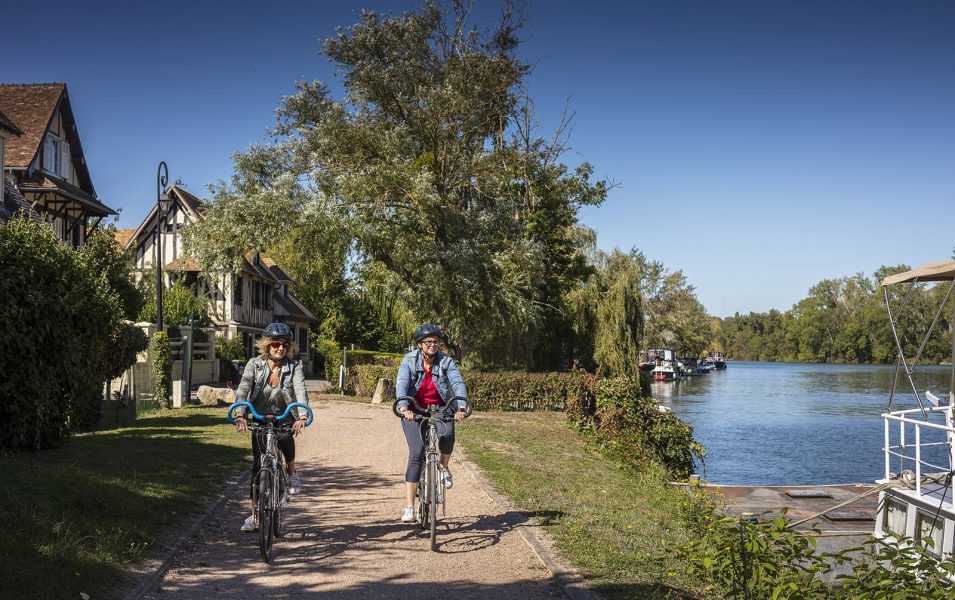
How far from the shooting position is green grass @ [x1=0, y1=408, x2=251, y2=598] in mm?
5781

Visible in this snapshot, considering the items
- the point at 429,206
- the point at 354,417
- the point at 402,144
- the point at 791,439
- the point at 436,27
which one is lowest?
the point at 791,439

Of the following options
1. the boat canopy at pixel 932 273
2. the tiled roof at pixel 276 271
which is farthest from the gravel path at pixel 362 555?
the tiled roof at pixel 276 271

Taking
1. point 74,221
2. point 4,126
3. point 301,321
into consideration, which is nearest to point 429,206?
point 4,126

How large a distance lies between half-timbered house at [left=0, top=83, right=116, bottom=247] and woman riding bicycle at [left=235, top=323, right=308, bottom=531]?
22.5m

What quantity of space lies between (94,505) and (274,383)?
83.6 inches

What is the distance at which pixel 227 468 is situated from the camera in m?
11.8

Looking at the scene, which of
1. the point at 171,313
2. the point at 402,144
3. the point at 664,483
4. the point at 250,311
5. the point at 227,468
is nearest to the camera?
the point at 227,468

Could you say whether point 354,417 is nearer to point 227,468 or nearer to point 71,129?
point 227,468

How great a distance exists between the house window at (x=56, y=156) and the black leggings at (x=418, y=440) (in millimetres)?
25093

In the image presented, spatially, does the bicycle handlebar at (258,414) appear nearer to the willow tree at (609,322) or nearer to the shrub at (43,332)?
the shrub at (43,332)

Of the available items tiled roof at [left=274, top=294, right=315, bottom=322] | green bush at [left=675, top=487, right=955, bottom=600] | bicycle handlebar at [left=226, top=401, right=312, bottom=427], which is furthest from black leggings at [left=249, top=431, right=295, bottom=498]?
tiled roof at [left=274, top=294, right=315, bottom=322]

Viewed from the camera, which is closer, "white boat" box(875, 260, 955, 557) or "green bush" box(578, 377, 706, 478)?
"white boat" box(875, 260, 955, 557)

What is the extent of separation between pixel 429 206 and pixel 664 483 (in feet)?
45.8

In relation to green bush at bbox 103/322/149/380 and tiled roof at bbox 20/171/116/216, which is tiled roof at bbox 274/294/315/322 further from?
green bush at bbox 103/322/149/380
